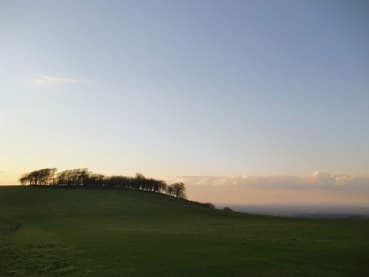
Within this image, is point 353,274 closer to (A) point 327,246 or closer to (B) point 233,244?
(A) point 327,246

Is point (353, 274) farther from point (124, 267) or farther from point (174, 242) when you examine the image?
point (174, 242)

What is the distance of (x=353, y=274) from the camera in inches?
980

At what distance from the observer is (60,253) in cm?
3328

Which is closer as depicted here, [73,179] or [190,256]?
[190,256]

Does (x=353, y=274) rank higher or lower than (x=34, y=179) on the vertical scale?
lower

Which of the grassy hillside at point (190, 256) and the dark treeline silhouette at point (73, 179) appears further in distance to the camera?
the dark treeline silhouette at point (73, 179)

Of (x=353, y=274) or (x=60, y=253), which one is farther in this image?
(x=60, y=253)

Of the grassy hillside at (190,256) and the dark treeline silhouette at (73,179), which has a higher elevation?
the dark treeline silhouette at (73,179)

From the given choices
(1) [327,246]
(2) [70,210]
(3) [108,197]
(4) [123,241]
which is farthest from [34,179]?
(1) [327,246]

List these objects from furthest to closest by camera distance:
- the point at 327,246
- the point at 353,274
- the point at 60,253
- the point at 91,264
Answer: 1. the point at 327,246
2. the point at 60,253
3. the point at 91,264
4. the point at 353,274

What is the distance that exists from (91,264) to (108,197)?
9861cm

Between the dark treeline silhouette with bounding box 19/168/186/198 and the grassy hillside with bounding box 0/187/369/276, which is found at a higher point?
the dark treeline silhouette with bounding box 19/168/186/198

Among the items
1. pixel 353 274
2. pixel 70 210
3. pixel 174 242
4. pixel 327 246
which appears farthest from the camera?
pixel 70 210

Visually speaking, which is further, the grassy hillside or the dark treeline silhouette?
the dark treeline silhouette
